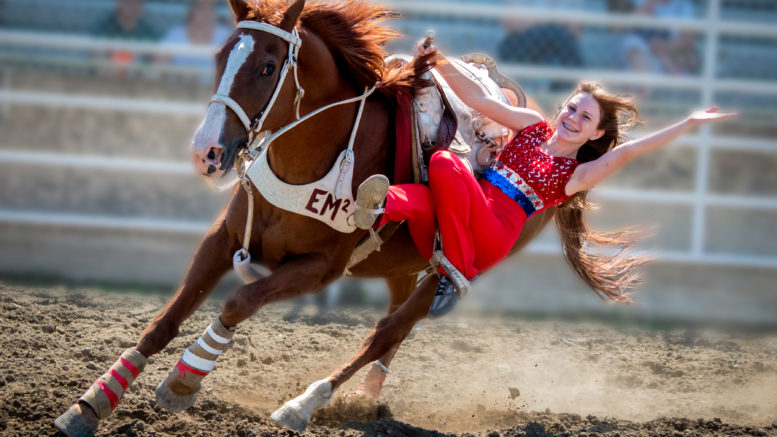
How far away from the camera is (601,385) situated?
4.34 m

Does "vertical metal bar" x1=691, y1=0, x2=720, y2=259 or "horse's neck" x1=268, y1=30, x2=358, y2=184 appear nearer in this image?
Answer: "horse's neck" x1=268, y1=30, x2=358, y2=184

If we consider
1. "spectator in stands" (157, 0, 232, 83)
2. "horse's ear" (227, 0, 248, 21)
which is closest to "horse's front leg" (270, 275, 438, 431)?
"horse's ear" (227, 0, 248, 21)

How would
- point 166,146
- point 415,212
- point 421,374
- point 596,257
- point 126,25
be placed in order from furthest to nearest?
point 166,146
point 126,25
point 421,374
point 596,257
point 415,212

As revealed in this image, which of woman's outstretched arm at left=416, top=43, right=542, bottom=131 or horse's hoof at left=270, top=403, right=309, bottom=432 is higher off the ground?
woman's outstretched arm at left=416, top=43, right=542, bottom=131

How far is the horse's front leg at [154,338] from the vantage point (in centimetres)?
282

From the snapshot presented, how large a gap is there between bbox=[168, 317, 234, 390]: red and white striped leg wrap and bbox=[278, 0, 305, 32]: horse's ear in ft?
3.37

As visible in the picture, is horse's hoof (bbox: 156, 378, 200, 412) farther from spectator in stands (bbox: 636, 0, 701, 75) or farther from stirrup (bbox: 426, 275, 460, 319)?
spectator in stands (bbox: 636, 0, 701, 75)

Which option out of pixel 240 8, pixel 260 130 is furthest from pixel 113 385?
pixel 240 8

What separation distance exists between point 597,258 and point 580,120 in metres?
0.90

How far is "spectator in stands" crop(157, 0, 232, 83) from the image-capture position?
7035 millimetres

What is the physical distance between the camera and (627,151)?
3.32 m

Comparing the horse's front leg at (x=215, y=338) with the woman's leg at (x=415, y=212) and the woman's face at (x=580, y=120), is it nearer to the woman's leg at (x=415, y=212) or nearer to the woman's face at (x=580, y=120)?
the woman's leg at (x=415, y=212)

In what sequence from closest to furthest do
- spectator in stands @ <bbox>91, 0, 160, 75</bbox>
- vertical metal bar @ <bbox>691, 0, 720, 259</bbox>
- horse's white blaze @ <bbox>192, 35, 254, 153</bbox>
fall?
horse's white blaze @ <bbox>192, 35, 254, 153</bbox>, vertical metal bar @ <bbox>691, 0, 720, 259</bbox>, spectator in stands @ <bbox>91, 0, 160, 75</bbox>

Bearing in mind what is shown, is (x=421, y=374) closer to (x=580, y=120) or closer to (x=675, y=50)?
(x=580, y=120)
